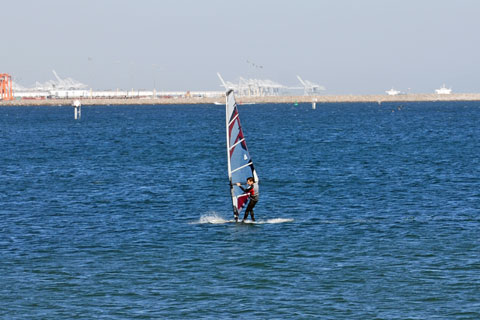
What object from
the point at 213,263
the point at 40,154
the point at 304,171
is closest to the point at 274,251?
the point at 213,263

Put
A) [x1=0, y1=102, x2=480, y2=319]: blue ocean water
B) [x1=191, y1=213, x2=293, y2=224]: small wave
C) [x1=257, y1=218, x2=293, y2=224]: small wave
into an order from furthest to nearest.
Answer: [x1=257, y1=218, x2=293, y2=224]: small wave < [x1=191, y1=213, x2=293, y2=224]: small wave < [x1=0, y1=102, x2=480, y2=319]: blue ocean water

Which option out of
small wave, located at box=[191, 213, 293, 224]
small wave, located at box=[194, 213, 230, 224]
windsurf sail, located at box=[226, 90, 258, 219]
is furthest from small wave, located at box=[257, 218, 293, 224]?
small wave, located at box=[194, 213, 230, 224]

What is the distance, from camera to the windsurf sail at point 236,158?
34875 mm

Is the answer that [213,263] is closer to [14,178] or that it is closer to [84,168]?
[14,178]

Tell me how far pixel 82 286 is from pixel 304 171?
4065cm

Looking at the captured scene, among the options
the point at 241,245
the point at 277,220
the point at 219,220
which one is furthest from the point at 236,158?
the point at 241,245

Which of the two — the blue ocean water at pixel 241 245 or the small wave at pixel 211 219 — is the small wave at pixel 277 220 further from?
the small wave at pixel 211 219

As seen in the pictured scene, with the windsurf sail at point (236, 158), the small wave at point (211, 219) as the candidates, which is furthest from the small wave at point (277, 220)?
the small wave at point (211, 219)

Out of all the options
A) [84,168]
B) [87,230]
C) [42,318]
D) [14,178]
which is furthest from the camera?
[84,168]

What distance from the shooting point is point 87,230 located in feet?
116

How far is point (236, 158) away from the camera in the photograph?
35.8 m

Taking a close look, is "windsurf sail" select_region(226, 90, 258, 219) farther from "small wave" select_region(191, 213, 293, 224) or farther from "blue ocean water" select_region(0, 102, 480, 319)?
"blue ocean water" select_region(0, 102, 480, 319)

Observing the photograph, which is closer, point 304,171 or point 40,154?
point 304,171

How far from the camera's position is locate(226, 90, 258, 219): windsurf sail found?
34.9 m
